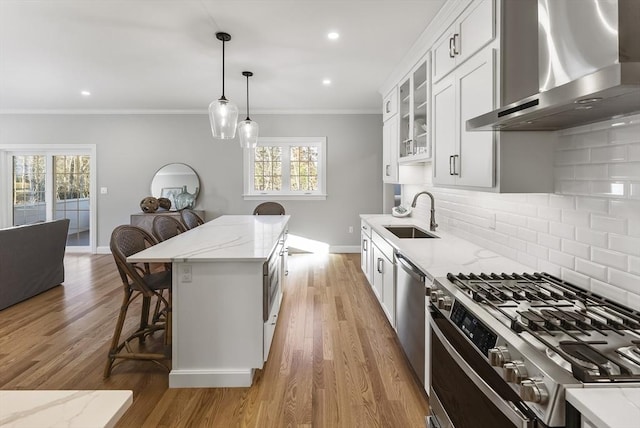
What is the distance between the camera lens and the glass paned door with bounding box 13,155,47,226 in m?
6.73

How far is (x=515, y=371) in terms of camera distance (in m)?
0.97

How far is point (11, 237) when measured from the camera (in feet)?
12.2

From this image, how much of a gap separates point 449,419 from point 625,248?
38.5 inches

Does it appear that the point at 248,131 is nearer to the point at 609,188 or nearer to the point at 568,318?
the point at 609,188

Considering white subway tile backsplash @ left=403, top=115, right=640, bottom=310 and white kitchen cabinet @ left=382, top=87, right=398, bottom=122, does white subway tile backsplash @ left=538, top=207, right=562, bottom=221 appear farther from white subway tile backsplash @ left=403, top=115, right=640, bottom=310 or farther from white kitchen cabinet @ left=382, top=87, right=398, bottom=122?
white kitchen cabinet @ left=382, top=87, right=398, bottom=122

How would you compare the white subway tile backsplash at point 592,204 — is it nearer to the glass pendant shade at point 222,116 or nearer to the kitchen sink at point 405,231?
the kitchen sink at point 405,231

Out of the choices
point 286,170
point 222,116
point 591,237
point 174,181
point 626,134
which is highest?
point 222,116

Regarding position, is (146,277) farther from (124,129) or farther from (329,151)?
(124,129)

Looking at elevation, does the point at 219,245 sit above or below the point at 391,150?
below

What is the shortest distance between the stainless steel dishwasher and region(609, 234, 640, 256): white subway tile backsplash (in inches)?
34.0

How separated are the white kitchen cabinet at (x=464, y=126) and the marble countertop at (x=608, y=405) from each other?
1213 millimetres

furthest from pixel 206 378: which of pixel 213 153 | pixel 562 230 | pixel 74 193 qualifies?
pixel 74 193

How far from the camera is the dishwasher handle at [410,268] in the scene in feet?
6.75

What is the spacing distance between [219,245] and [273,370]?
0.97 metres
